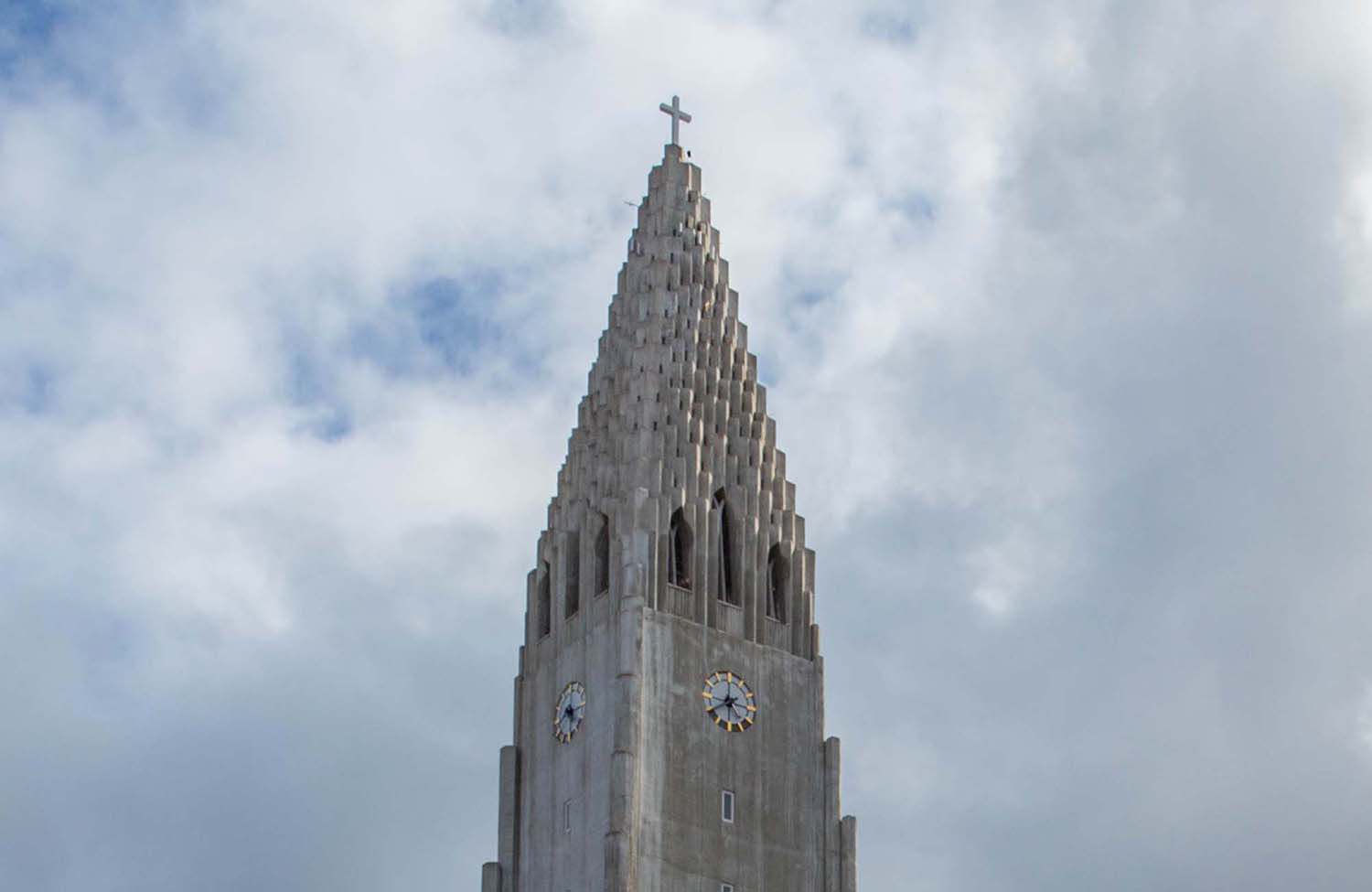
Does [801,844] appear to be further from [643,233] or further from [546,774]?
[643,233]

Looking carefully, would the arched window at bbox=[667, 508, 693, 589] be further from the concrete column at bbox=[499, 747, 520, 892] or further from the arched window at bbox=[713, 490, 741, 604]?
the concrete column at bbox=[499, 747, 520, 892]

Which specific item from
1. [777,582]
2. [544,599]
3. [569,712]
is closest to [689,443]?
[777,582]

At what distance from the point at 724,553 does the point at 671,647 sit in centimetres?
597

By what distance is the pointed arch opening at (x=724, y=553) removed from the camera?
112 metres

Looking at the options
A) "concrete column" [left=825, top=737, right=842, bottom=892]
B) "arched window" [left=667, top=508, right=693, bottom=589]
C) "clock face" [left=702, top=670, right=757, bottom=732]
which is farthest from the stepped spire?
"concrete column" [left=825, top=737, right=842, bottom=892]

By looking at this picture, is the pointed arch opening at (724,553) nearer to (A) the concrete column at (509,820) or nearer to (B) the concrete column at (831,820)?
(B) the concrete column at (831,820)

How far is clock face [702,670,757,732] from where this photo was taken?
108562mm

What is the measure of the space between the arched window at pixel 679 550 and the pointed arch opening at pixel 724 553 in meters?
1.22

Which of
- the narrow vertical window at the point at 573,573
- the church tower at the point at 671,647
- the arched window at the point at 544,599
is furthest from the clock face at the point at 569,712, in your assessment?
the arched window at the point at 544,599

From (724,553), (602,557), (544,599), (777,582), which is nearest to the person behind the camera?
(602,557)

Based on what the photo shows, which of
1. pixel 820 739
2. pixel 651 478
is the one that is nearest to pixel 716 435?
pixel 651 478

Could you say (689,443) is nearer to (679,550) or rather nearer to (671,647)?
(679,550)

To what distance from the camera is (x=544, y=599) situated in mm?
115438

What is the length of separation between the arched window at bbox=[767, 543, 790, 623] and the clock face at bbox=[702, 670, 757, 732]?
419 cm
